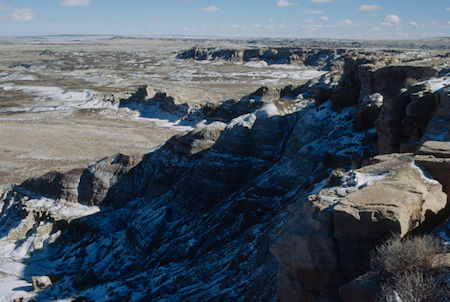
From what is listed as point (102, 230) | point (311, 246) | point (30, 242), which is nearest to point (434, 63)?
point (311, 246)

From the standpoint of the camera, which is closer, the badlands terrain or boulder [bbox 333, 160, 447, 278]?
boulder [bbox 333, 160, 447, 278]

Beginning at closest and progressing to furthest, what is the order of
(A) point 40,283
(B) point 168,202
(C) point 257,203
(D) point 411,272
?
1. (D) point 411,272
2. (C) point 257,203
3. (A) point 40,283
4. (B) point 168,202

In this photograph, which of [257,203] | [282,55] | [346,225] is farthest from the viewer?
[282,55]

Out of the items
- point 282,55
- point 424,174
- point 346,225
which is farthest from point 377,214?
point 282,55

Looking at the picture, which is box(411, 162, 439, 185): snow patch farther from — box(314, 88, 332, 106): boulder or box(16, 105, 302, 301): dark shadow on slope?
box(314, 88, 332, 106): boulder

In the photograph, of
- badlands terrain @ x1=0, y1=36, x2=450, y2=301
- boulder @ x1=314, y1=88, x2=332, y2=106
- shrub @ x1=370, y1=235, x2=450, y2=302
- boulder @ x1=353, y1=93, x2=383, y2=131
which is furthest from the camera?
boulder @ x1=314, y1=88, x2=332, y2=106

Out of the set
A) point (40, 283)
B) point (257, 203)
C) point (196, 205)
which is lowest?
point (40, 283)

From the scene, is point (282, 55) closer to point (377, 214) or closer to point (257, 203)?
point (257, 203)

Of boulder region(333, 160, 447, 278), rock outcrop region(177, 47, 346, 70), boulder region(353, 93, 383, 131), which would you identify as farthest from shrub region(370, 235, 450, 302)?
rock outcrop region(177, 47, 346, 70)

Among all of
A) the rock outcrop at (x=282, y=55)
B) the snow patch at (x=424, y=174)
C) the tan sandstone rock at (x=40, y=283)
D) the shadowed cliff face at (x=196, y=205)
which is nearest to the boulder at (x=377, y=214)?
the snow patch at (x=424, y=174)
